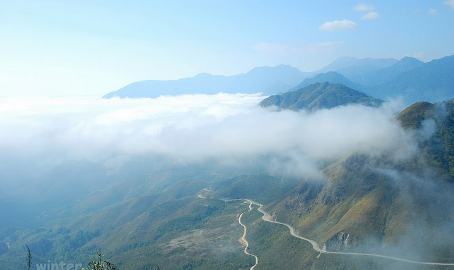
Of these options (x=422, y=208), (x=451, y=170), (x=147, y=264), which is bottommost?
(x=147, y=264)

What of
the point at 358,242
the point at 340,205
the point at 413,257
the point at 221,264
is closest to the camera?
the point at 413,257

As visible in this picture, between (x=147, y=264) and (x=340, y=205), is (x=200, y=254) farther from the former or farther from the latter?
(x=340, y=205)

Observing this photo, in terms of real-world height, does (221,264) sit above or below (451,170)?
below

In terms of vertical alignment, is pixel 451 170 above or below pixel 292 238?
above

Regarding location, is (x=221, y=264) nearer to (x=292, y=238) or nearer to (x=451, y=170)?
(x=292, y=238)

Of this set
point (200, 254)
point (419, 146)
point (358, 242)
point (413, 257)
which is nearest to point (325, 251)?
point (358, 242)

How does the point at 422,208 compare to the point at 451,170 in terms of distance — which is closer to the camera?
the point at 422,208

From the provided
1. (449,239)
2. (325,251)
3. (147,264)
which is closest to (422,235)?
(449,239)

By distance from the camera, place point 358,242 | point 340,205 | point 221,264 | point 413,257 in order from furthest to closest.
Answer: point 340,205, point 221,264, point 358,242, point 413,257

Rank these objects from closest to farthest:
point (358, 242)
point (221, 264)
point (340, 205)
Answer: point (358, 242) < point (221, 264) < point (340, 205)
